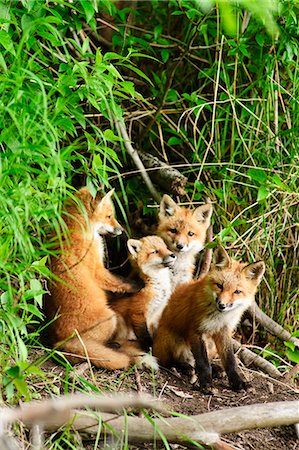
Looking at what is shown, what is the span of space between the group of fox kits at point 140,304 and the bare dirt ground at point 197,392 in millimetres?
94

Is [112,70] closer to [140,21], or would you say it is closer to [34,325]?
[34,325]

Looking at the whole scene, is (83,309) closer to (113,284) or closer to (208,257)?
(113,284)

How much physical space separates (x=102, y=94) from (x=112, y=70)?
0.20 meters

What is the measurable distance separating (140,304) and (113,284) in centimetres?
23

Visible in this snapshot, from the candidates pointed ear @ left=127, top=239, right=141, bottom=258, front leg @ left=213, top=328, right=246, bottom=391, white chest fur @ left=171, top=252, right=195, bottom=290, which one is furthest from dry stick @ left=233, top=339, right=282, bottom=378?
pointed ear @ left=127, top=239, right=141, bottom=258

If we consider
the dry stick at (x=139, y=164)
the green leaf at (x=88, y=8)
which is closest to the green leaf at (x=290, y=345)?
the dry stick at (x=139, y=164)

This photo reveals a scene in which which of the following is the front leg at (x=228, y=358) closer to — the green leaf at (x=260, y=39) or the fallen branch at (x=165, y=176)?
the fallen branch at (x=165, y=176)

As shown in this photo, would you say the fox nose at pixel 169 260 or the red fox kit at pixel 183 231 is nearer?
the fox nose at pixel 169 260

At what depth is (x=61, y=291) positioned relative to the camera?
500 cm

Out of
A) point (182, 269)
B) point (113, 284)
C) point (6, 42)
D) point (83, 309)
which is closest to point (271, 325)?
point (182, 269)

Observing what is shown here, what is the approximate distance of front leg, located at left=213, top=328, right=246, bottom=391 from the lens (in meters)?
5.08

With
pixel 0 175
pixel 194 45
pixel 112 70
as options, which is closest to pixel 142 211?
pixel 194 45

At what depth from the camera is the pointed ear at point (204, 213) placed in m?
5.83

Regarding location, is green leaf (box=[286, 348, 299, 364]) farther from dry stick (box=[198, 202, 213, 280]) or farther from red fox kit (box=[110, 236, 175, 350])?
red fox kit (box=[110, 236, 175, 350])
